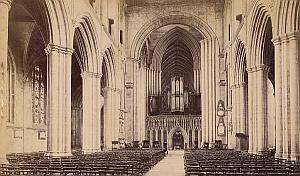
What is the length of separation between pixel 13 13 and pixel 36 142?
416 inches

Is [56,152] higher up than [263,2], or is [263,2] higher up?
[263,2]

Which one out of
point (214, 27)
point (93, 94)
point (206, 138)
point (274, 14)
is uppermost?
point (214, 27)

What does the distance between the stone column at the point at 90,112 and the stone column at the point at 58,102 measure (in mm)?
6276

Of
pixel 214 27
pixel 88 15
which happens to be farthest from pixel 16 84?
pixel 214 27

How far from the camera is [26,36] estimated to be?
1227 inches

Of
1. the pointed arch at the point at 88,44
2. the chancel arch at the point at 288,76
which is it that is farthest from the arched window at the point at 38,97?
the chancel arch at the point at 288,76

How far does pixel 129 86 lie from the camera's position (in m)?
43.5

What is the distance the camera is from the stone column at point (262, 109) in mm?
26875

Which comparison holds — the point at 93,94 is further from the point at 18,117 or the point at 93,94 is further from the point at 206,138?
the point at 206,138

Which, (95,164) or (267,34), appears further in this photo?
(267,34)

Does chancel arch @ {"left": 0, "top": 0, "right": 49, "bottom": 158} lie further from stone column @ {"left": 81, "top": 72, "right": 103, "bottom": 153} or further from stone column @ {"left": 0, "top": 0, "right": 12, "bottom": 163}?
stone column @ {"left": 0, "top": 0, "right": 12, "bottom": 163}

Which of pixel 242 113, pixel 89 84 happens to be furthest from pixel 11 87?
pixel 242 113

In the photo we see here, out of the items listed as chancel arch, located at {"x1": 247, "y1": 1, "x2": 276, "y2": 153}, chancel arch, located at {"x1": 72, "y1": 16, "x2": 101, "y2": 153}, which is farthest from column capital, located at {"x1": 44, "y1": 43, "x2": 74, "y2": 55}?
chancel arch, located at {"x1": 247, "y1": 1, "x2": 276, "y2": 153}

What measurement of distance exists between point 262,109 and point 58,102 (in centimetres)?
1142
